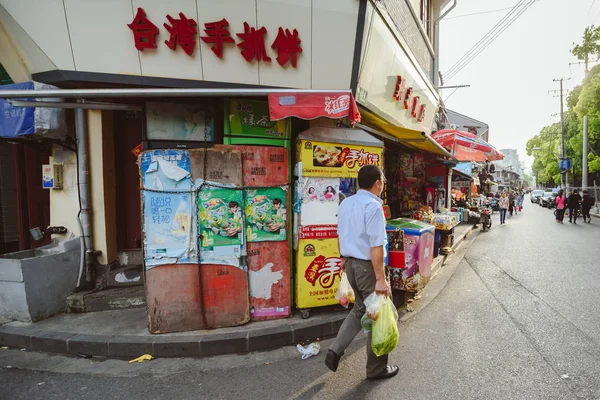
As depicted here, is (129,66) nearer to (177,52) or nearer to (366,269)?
(177,52)

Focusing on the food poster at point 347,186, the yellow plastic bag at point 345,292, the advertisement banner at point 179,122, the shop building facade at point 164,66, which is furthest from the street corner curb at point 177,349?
the advertisement banner at point 179,122

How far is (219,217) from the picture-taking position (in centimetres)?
425

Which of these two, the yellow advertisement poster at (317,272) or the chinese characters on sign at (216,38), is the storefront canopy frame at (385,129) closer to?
the chinese characters on sign at (216,38)

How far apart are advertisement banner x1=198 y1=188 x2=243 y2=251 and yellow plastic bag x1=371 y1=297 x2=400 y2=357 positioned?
2.17 meters

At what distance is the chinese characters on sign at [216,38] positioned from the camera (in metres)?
4.30

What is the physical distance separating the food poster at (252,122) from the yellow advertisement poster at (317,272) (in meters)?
1.65

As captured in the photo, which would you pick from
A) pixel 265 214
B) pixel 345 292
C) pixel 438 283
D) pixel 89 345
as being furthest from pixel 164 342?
pixel 438 283

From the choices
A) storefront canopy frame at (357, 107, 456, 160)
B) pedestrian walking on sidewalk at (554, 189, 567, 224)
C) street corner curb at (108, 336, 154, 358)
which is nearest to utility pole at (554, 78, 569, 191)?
pedestrian walking on sidewalk at (554, 189, 567, 224)

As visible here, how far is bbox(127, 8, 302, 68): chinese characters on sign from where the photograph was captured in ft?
14.1

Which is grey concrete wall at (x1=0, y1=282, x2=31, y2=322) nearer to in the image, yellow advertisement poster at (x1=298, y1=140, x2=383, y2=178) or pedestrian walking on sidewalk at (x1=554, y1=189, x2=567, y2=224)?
yellow advertisement poster at (x1=298, y1=140, x2=383, y2=178)

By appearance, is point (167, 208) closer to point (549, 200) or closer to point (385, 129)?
point (385, 129)

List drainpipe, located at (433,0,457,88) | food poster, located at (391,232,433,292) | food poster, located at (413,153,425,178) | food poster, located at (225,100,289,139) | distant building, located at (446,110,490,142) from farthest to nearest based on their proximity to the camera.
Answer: distant building, located at (446,110,490,142) → drainpipe, located at (433,0,457,88) → food poster, located at (413,153,425,178) → food poster, located at (391,232,433,292) → food poster, located at (225,100,289,139)

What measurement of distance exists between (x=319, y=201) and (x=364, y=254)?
166cm

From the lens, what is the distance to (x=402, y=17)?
24.2ft
